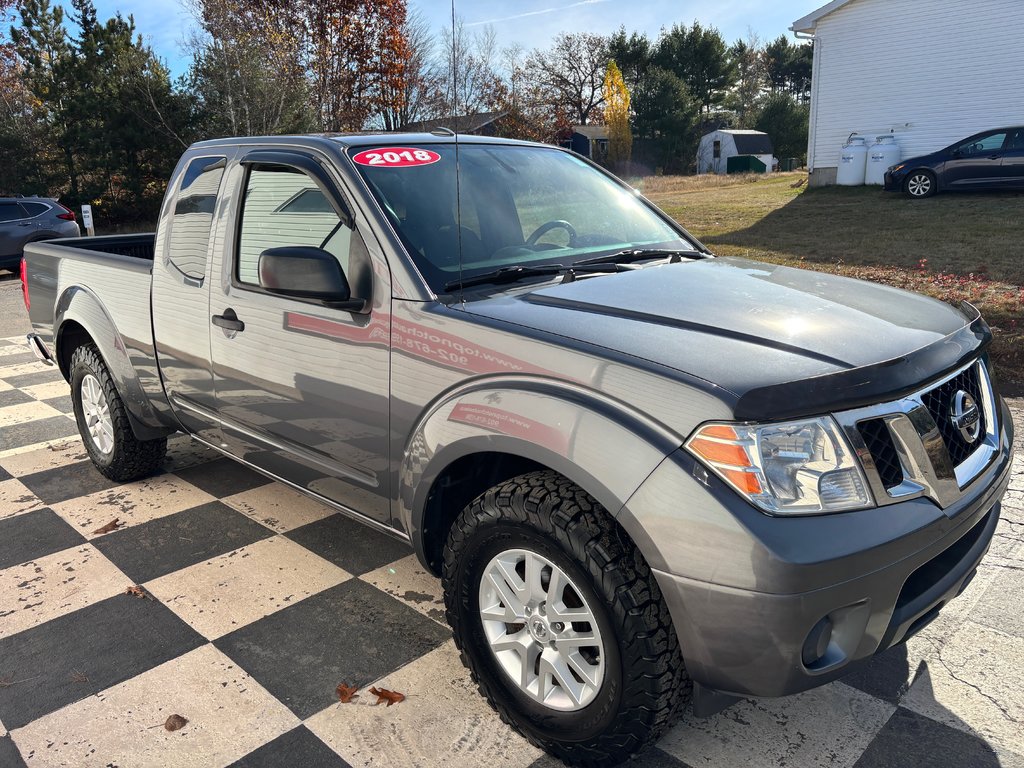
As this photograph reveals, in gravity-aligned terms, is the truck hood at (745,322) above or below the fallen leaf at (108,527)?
above

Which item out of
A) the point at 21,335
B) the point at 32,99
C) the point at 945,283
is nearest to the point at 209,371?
the point at 21,335

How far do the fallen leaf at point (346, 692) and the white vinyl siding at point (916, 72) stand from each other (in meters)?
21.2

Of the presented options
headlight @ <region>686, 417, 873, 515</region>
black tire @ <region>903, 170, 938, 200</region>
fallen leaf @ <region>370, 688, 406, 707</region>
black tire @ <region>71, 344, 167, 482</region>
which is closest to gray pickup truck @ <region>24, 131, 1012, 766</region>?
headlight @ <region>686, 417, 873, 515</region>

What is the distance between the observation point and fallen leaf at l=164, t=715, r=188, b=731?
2469 mm

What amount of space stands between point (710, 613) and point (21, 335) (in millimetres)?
9192

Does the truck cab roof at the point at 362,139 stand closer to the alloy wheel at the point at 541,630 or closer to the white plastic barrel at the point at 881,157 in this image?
the alloy wheel at the point at 541,630

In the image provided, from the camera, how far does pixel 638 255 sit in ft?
10.3

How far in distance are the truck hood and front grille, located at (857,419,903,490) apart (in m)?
0.14

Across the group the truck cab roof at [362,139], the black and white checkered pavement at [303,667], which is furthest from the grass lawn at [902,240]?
the truck cab roof at [362,139]

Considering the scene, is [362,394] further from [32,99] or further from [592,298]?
[32,99]

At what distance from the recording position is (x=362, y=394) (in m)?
2.74

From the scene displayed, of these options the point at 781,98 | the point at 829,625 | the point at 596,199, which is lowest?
the point at 829,625

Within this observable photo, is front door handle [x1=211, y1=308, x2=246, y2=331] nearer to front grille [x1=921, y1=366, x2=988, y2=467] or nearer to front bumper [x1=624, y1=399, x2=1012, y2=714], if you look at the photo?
front bumper [x1=624, y1=399, x2=1012, y2=714]

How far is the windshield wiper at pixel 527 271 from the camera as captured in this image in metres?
2.70
